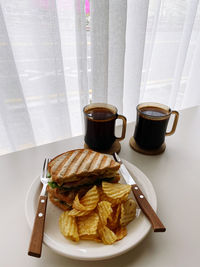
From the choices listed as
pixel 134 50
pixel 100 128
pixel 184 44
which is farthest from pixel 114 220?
pixel 184 44

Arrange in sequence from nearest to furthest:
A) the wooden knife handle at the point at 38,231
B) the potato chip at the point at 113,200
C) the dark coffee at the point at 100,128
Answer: the wooden knife handle at the point at 38,231, the potato chip at the point at 113,200, the dark coffee at the point at 100,128

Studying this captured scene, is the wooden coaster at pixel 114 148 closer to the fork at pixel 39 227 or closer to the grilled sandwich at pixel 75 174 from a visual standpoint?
the grilled sandwich at pixel 75 174

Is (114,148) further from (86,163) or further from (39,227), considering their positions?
(39,227)

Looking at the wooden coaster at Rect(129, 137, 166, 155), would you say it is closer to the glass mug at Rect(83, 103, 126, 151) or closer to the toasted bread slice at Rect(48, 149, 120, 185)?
the glass mug at Rect(83, 103, 126, 151)

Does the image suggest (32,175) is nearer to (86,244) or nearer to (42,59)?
(86,244)

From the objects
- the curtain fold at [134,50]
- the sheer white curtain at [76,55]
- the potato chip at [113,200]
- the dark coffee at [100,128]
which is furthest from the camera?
the curtain fold at [134,50]

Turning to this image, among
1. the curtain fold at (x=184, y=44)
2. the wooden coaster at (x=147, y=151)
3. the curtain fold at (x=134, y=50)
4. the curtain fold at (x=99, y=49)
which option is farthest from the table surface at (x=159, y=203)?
the curtain fold at (x=184, y=44)
